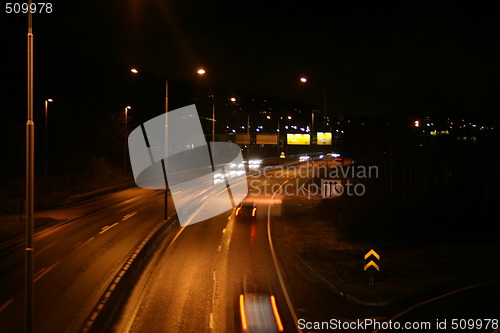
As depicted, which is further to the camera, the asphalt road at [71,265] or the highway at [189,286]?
the asphalt road at [71,265]

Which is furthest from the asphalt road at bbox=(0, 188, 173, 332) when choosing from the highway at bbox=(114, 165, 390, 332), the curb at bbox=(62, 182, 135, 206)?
the curb at bbox=(62, 182, 135, 206)

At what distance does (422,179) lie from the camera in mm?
39031

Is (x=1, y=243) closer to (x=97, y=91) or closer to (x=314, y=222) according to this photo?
(x=314, y=222)

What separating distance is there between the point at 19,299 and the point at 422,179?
110 feet

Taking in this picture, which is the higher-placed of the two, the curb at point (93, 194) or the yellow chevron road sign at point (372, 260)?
the curb at point (93, 194)

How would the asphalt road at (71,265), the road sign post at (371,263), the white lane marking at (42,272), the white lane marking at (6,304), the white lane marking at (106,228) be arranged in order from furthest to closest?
the white lane marking at (106,228) → the white lane marking at (42,272) → the road sign post at (371,263) → the white lane marking at (6,304) → the asphalt road at (71,265)

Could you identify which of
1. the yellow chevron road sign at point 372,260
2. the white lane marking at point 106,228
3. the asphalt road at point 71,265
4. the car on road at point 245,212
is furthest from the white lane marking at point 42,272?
the car on road at point 245,212

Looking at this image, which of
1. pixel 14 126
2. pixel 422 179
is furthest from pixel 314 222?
pixel 14 126

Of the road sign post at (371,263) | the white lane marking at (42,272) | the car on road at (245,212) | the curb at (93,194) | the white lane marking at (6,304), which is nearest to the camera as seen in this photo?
the white lane marking at (6,304)

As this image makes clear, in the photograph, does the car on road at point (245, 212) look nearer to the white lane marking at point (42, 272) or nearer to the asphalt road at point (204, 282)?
the asphalt road at point (204, 282)

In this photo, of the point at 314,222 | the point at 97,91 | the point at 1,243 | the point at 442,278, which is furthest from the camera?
the point at 97,91

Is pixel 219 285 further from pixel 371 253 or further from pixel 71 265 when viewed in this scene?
pixel 71 265

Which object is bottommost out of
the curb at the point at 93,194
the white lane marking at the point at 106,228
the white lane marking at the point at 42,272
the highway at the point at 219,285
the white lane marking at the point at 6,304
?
the highway at the point at 219,285

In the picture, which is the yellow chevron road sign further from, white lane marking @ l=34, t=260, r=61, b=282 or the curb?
the curb
